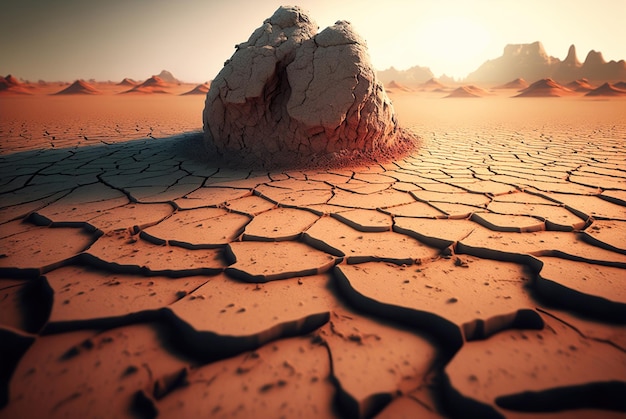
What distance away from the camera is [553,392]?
735 mm

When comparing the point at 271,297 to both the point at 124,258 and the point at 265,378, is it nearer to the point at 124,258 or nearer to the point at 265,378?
the point at 265,378

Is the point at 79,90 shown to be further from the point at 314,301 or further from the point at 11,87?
the point at 314,301

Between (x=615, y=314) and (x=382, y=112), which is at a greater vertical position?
(x=382, y=112)

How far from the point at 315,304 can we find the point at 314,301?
20mm

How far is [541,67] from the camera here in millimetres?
45938

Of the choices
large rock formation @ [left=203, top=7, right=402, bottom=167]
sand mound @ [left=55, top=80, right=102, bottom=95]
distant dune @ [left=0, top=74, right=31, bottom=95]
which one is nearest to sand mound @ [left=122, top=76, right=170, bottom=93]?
sand mound @ [left=55, top=80, right=102, bottom=95]

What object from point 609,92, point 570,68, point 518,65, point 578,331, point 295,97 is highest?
point 518,65

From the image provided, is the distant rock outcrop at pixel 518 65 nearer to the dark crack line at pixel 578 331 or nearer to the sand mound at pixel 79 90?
the sand mound at pixel 79 90

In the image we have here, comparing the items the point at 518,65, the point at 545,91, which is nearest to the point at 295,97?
the point at 545,91

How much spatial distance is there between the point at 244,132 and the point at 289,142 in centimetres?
50

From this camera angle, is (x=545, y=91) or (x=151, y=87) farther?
(x=151, y=87)

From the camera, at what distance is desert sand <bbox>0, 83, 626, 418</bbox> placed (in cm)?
75

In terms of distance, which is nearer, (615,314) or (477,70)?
(615,314)

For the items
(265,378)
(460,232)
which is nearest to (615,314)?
(460,232)
